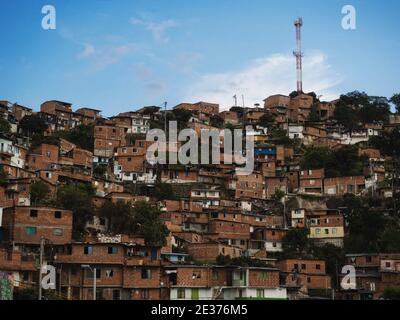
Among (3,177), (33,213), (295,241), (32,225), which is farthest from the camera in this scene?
(295,241)

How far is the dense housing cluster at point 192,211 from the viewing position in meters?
34.0

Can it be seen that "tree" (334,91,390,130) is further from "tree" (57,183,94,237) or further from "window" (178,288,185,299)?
"window" (178,288,185,299)

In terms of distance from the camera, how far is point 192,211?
50.0 m

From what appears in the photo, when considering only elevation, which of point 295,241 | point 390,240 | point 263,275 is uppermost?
point 390,240

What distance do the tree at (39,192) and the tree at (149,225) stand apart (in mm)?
6848

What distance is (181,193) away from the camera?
55594 mm

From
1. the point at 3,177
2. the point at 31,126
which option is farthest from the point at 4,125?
the point at 3,177

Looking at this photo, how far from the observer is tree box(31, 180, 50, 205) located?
44844mm

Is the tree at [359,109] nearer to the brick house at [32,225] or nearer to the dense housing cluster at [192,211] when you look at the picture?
the dense housing cluster at [192,211]

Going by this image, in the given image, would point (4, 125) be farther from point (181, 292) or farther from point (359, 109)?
point (359, 109)

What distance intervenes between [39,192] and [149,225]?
30.7 ft
